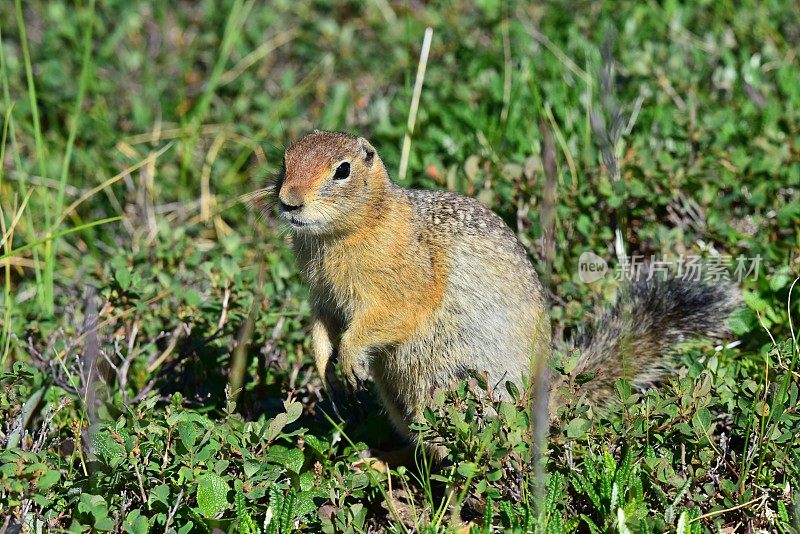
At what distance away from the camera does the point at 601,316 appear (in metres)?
3.92

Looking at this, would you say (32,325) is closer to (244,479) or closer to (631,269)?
(244,479)

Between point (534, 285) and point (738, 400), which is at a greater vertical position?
point (534, 285)

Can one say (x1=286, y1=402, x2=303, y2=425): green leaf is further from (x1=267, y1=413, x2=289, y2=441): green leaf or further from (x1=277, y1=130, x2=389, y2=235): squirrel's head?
(x1=277, y1=130, x2=389, y2=235): squirrel's head

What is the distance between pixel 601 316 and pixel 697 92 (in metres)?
2.21

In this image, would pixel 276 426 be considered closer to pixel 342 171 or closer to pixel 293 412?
pixel 293 412

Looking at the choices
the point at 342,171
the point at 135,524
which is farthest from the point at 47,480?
the point at 342,171

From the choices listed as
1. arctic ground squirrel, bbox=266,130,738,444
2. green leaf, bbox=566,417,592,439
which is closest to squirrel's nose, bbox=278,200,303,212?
arctic ground squirrel, bbox=266,130,738,444

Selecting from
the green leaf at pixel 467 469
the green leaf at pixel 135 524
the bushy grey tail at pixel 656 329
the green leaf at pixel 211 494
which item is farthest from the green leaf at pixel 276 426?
the bushy grey tail at pixel 656 329

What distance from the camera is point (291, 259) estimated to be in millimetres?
5035

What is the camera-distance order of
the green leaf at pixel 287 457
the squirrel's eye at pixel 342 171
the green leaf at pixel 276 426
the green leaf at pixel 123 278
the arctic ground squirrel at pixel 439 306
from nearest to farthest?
the green leaf at pixel 276 426
the green leaf at pixel 287 457
the squirrel's eye at pixel 342 171
the arctic ground squirrel at pixel 439 306
the green leaf at pixel 123 278

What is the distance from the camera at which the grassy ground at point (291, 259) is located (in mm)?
3182

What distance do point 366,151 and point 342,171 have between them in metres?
0.20

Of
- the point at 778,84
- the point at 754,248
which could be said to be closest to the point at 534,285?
the point at 754,248

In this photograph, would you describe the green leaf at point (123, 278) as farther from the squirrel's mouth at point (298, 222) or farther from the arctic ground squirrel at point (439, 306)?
the squirrel's mouth at point (298, 222)
